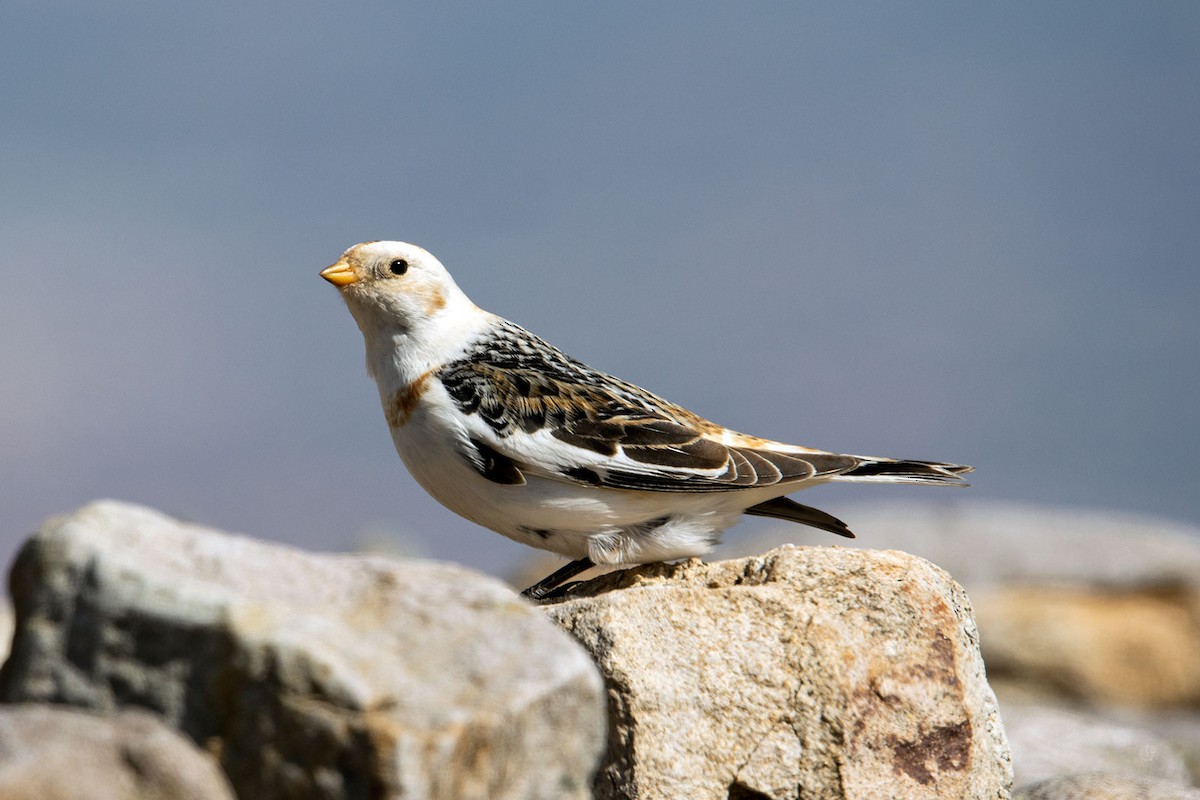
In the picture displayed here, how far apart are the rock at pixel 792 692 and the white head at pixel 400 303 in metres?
2.19

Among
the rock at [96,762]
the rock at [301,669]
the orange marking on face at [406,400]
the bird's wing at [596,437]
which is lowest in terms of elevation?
the rock at [96,762]

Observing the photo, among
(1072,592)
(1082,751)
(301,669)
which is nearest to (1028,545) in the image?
(1072,592)

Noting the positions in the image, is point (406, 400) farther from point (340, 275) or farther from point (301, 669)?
point (301, 669)

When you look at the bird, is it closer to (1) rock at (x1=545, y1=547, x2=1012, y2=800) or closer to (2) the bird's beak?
(2) the bird's beak

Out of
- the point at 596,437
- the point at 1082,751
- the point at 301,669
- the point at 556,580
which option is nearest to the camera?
the point at 301,669

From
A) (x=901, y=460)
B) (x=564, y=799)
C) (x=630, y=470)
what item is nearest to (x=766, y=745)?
(x=564, y=799)

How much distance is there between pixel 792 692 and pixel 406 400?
2.78 meters

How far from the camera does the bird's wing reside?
6.71 metres

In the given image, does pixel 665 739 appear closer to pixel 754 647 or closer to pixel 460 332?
pixel 754 647

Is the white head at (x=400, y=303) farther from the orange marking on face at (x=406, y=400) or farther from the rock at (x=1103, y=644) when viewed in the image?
the rock at (x=1103, y=644)

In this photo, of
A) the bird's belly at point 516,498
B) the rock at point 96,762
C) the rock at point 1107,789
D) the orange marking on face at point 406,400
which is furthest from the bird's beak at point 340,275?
the rock at point 1107,789

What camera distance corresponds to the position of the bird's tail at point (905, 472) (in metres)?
7.14

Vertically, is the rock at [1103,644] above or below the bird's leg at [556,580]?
above

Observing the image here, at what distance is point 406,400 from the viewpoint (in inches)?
277
